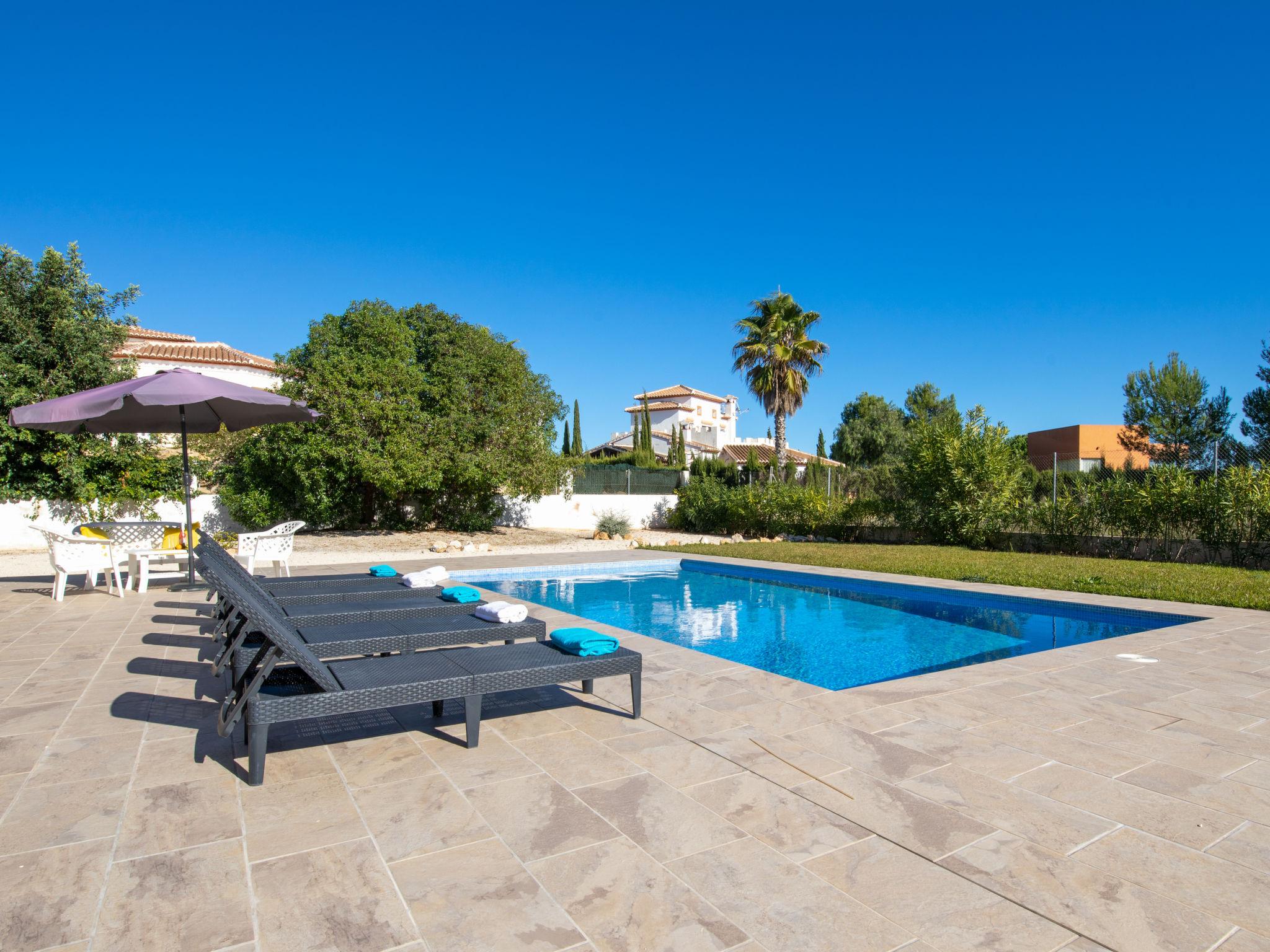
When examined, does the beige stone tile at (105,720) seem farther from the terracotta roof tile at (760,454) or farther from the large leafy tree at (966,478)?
the terracotta roof tile at (760,454)

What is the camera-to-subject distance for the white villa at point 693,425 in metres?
48.7

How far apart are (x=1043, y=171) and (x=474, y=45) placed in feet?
42.5

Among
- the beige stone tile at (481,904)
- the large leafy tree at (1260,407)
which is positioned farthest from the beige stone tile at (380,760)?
the large leafy tree at (1260,407)

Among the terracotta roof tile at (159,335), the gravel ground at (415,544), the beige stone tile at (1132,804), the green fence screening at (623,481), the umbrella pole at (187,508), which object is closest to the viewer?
the beige stone tile at (1132,804)

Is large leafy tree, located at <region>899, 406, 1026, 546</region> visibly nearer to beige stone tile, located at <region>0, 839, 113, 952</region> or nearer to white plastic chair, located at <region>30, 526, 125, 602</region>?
white plastic chair, located at <region>30, 526, 125, 602</region>

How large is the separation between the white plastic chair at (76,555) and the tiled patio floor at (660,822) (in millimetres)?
3644

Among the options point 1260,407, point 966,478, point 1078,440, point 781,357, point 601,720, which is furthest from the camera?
point 1078,440

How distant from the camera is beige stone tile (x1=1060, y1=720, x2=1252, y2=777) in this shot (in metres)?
3.32

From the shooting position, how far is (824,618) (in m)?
9.15

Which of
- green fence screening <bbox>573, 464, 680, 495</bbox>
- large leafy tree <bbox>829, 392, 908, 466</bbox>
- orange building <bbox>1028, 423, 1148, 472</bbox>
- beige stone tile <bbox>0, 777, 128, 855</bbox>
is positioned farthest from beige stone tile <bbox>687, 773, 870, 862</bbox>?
large leafy tree <bbox>829, 392, 908, 466</bbox>

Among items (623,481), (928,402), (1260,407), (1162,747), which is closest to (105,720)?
(1162,747)

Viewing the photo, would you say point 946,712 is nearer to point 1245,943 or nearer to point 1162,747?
point 1162,747

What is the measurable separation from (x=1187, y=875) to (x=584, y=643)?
8.77ft

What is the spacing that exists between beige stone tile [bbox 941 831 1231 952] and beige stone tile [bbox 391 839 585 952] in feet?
4.52
